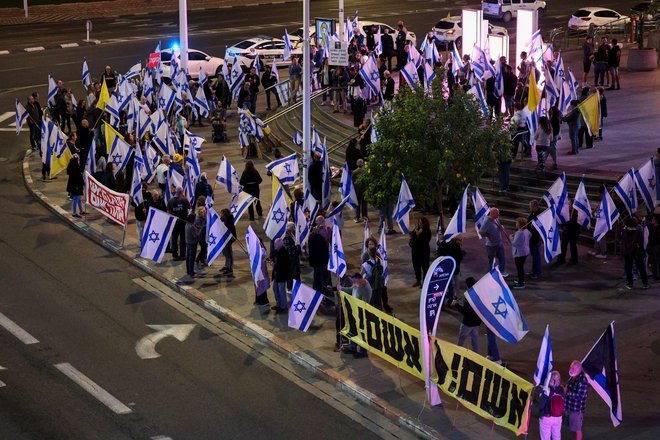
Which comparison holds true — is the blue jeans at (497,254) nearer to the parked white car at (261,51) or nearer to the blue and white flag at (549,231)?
the blue and white flag at (549,231)

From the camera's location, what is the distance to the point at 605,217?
80.4 ft

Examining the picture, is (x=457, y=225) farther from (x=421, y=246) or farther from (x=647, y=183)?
(x=647, y=183)

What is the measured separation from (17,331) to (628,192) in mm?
12851

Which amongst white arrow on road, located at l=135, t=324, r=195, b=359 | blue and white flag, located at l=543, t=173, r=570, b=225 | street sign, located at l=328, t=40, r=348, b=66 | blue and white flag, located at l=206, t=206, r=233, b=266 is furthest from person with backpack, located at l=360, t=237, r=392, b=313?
street sign, located at l=328, t=40, r=348, b=66

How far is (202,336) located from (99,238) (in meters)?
7.46

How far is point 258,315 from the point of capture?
904 inches

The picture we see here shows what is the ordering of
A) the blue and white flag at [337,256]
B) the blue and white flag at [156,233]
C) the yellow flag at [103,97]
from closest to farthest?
the blue and white flag at [337,256]
the blue and white flag at [156,233]
the yellow flag at [103,97]

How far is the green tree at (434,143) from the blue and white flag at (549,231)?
6.85 ft

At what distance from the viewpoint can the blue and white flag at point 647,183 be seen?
1002 inches

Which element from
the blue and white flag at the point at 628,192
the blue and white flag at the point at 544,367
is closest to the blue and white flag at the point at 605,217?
the blue and white flag at the point at 628,192

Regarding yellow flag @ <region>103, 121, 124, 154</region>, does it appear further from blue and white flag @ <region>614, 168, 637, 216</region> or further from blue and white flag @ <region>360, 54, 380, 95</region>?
blue and white flag @ <region>614, 168, 637, 216</region>

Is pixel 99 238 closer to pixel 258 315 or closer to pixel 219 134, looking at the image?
pixel 258 315

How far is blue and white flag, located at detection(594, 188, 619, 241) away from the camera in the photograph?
24453mm

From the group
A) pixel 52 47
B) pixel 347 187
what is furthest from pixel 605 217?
pixel 52 47
